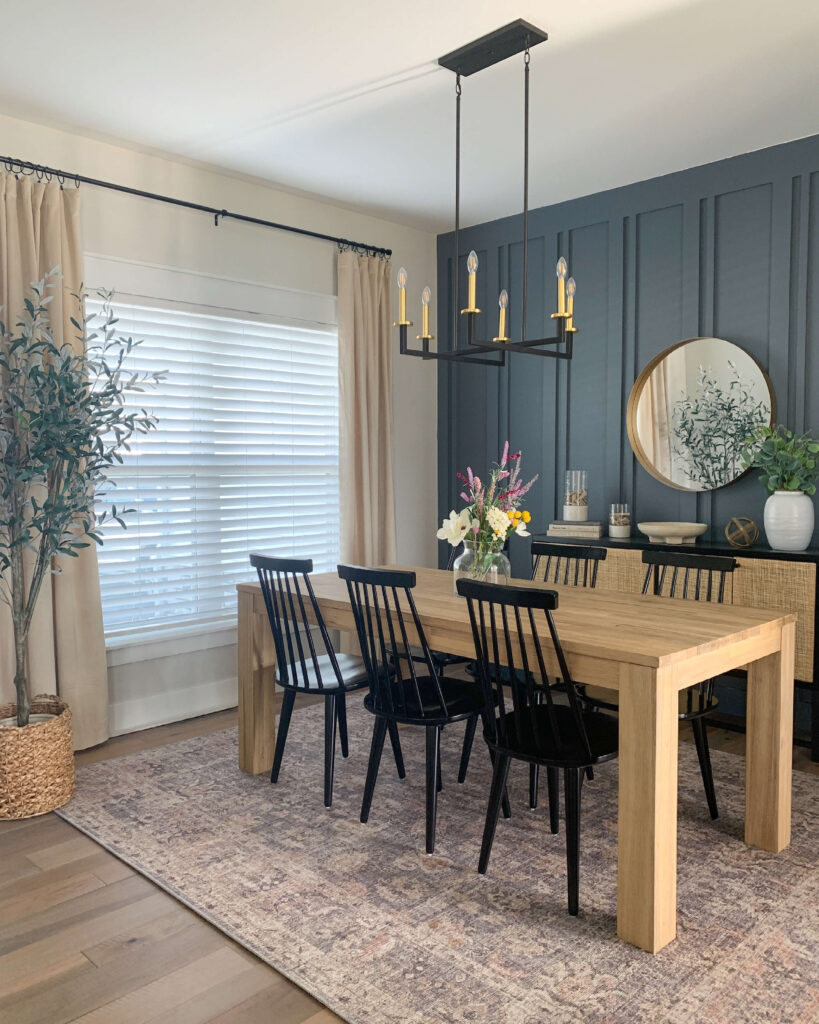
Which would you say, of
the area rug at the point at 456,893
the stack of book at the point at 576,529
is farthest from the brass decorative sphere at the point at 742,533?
the area rug at the point at 456,893

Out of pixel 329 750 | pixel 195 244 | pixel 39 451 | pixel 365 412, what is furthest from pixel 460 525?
pixel 195 244

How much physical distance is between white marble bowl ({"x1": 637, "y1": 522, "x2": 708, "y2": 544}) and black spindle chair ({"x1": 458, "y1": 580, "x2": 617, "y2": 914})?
1623 mm

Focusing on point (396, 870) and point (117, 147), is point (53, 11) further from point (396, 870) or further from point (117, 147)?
point (396, 870)

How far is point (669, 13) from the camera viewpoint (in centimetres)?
279

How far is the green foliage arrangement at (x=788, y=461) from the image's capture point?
3751 mm

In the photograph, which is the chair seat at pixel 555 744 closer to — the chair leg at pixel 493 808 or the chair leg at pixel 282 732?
the chair leg at pixel 493 808

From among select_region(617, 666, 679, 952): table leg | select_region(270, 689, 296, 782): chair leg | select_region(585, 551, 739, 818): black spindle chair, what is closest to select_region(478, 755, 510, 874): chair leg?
select_region(617, 666, 679, 952): table leg

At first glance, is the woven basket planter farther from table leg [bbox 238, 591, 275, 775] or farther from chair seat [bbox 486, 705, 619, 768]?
chair seat [bbox 486, 705, 619, 768]

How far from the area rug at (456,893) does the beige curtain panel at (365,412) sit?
1685 mm

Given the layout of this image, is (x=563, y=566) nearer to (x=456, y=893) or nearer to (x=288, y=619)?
(x=288, y=619)

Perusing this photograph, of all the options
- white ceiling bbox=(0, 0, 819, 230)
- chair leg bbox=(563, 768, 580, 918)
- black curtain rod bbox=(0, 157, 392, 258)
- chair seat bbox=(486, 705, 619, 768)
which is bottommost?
chair leg bbox=(563, 768, 580, 918)

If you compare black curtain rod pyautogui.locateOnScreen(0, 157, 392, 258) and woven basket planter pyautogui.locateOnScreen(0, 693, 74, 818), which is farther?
black curtain rod pyautogui.locateOnScreen(0, 157, 392, 258)

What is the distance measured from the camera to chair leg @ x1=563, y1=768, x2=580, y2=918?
2.37 meters

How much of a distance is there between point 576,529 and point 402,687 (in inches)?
77.7
